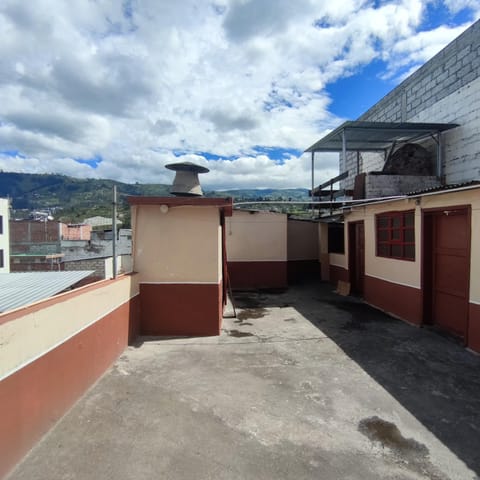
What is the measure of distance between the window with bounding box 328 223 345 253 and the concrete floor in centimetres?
770

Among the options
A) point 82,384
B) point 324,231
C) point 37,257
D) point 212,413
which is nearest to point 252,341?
point 212,413

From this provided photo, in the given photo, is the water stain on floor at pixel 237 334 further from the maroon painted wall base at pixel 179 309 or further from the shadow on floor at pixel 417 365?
the shadow on floor at pixel 417 365

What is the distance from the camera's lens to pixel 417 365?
488cm

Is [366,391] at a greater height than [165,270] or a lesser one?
lesser

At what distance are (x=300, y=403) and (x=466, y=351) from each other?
131 inches

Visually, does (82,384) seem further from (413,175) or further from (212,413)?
(413,175)

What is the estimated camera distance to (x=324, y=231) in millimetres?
13961

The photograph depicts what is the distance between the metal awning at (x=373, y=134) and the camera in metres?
9.05

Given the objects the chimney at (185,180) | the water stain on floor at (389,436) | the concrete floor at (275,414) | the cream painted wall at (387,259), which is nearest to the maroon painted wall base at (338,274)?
the cream painted wall at (387,259)

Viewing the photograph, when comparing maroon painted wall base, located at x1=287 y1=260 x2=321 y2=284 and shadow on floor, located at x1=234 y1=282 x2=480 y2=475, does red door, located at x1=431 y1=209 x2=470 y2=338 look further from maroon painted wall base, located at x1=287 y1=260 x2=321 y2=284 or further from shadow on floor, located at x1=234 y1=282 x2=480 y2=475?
maroon painted wall base, located at x1=287 y1=260 x2=321 y2=284

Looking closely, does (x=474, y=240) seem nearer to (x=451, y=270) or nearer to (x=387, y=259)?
(x=451, y=270)

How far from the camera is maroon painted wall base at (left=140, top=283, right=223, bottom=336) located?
20.4 feet

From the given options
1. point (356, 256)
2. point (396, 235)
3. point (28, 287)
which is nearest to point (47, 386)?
point (28, 287)

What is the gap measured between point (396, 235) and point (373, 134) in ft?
13.0
